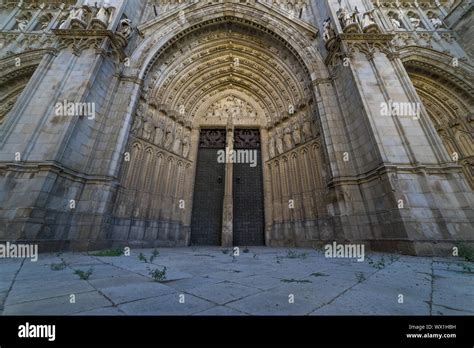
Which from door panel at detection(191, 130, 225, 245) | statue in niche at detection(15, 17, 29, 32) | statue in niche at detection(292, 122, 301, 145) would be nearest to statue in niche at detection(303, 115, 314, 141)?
statue in niche at detection(292, 122, 301, 145)

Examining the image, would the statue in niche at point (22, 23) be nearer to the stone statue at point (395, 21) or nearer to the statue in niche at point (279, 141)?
the statue in niche at point (279, 141)

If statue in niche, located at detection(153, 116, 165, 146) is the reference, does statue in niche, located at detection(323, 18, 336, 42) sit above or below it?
above

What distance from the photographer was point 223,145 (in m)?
11.6

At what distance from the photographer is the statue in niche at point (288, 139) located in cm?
969

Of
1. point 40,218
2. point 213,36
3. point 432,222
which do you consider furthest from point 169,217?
point 213,36

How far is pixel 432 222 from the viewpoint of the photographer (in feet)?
16.5

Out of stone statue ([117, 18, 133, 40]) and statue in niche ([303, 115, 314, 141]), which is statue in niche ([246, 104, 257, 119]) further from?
stone statue ([117, 18, 133, 40])

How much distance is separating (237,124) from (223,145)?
1.59 metres

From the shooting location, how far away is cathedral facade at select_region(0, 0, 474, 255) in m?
5.61

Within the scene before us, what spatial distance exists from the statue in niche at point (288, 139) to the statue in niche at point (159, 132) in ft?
20.3

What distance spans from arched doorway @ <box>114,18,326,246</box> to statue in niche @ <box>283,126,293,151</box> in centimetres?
6

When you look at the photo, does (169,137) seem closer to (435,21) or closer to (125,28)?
(125,28)

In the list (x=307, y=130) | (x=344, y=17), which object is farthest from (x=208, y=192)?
(x=344, y=17)

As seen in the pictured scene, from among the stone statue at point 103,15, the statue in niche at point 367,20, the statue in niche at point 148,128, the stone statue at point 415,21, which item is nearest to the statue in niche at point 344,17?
the statue in niche at point 367,20
